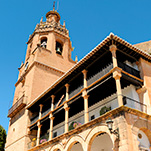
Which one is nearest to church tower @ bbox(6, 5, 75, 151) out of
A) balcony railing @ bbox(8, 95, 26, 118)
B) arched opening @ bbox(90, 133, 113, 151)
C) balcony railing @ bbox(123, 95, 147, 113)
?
balcony railing @ bbox(8, 95, 26, 118)

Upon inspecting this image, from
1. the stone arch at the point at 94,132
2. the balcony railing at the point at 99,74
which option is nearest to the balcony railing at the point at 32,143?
the stone arch at the point at 94,132

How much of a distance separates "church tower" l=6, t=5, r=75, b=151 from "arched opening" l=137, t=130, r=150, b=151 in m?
10.9

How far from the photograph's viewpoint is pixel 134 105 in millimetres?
11594

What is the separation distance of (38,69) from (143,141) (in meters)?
14.4

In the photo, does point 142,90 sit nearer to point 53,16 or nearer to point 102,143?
point 102,143

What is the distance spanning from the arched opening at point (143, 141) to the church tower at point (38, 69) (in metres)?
10.9

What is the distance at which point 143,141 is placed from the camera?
10.2 m

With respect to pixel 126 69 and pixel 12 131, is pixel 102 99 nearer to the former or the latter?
pixel 126 69

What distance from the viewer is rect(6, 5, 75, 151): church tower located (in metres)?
20.0

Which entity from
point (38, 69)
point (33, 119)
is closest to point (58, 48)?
point (38, 69)

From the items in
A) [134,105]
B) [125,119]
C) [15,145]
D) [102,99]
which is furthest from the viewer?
[15,145]

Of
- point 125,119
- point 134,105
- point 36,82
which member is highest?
point 36,82

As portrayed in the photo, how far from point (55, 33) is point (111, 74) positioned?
15559 millimetres

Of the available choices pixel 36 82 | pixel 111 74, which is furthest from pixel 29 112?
pixel 111 74
